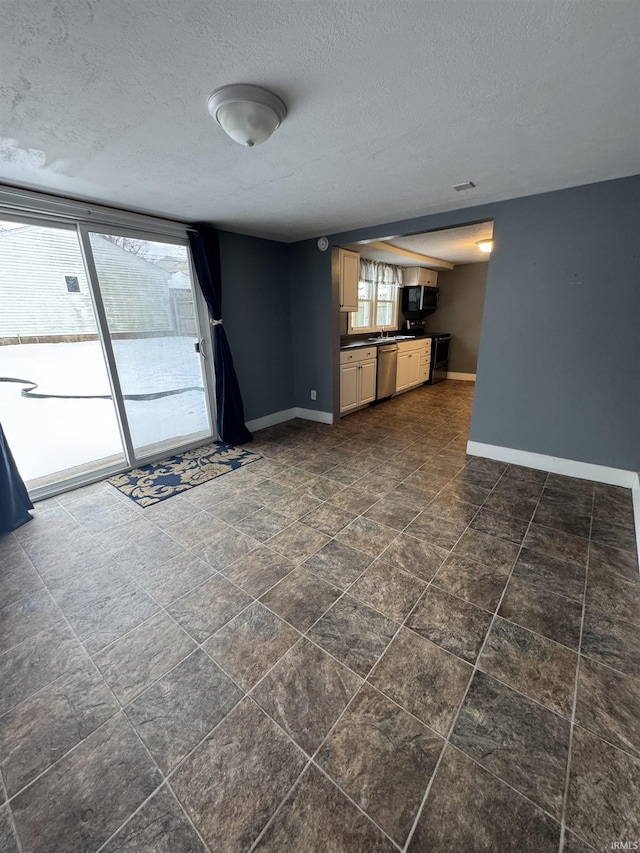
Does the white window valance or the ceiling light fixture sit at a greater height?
the ceiling light fixture

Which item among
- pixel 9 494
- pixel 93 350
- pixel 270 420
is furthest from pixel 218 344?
pixel 9 494

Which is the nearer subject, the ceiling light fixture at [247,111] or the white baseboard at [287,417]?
the ceiling light fixture at [247,111]

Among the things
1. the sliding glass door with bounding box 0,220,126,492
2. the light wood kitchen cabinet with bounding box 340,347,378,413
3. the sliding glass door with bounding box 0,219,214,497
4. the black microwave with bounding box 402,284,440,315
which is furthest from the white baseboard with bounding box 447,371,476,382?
the sliding glass door with bounding box 0,220,126,492

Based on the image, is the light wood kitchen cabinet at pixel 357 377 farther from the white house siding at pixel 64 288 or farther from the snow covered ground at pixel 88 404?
the white house siding at pixel 64 288

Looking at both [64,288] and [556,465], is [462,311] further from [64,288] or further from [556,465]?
[64,288]

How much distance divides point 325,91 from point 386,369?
4.12 metres

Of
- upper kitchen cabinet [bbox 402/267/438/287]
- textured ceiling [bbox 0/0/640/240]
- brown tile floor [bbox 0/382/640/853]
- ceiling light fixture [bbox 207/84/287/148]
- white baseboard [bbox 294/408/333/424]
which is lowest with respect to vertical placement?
brown tile floor [bbox 0/382/640/853]

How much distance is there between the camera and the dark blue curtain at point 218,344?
337 cm

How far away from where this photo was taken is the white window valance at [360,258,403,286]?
17.8 feet

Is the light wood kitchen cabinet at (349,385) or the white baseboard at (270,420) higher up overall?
the light wood kitchen cabinet at (349,385)

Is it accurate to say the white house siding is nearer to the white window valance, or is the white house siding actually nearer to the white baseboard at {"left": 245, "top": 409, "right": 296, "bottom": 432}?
the white baseboard at {"left": 245, "top": 409, "right": 296, "bottom": 432}

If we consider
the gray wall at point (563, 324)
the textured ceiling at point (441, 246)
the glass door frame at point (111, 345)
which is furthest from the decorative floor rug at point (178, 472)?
the textured ceiling at point (441, 246)

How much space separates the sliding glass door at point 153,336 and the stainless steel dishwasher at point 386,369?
2677 millimetres

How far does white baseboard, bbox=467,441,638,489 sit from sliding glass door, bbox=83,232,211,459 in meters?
3.03
